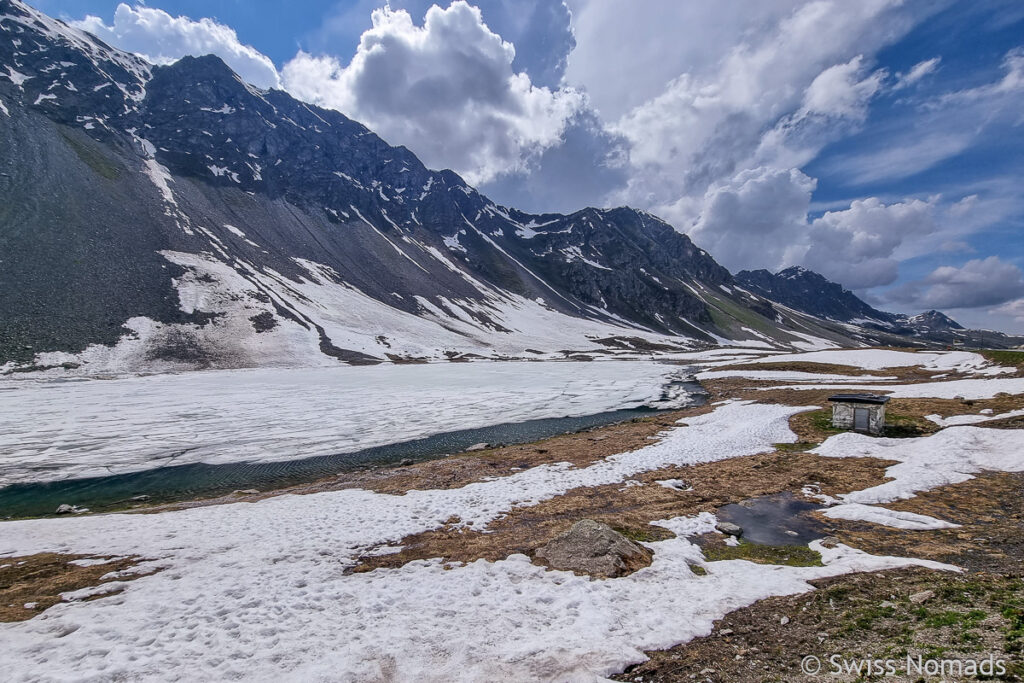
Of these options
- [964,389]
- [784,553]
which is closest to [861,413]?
[964,389]

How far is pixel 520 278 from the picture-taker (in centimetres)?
18500

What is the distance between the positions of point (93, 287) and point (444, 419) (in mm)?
71282

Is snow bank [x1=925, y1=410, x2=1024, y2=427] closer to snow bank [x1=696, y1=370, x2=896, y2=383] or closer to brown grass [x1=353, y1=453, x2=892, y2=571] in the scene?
brown grass [x1=353, y1=453, x2=892, y2=571]

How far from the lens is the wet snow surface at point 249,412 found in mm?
23797

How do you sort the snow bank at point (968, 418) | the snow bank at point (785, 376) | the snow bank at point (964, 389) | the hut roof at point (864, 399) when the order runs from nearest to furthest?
1. the snow bank at point (968, 418)
2. the hut roof at point (864, 399)
3. the snow bank at point (964, 389)
4. the snow bank at point (785, 376)

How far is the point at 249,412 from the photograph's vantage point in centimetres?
3428

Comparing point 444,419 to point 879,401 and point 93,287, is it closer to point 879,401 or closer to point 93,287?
point 879,401

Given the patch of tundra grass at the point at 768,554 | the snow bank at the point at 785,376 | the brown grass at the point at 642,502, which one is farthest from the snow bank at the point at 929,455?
the snow bank at the point at 785,376

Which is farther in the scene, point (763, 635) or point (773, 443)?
point (773, 443)

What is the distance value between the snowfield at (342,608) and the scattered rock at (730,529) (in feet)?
1.83

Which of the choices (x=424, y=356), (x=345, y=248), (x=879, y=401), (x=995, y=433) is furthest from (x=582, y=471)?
(x=345, y=248)

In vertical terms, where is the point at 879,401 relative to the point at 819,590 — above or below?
above

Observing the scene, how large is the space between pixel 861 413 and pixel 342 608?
30.0m

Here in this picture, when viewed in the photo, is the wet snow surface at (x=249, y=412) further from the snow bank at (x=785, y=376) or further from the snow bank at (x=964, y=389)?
the snow bank at (x=964, y=389)
